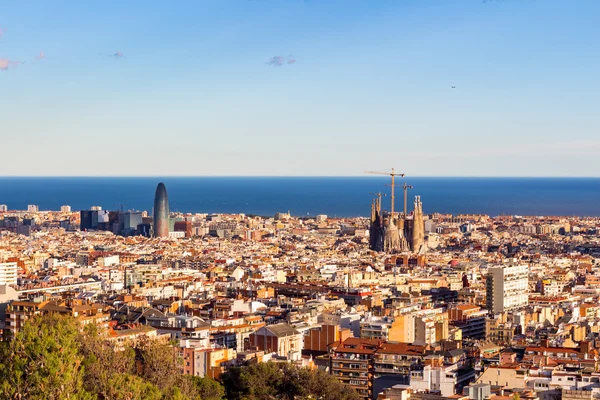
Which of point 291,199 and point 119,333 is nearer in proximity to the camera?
point 119,333

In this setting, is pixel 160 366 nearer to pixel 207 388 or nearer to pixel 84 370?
pixel 207 388

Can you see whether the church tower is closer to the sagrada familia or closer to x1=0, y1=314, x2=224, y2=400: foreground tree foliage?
the sagrada familia

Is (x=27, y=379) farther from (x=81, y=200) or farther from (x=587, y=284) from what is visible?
(x=81, y=200)

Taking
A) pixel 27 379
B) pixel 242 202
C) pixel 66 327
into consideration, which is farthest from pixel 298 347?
pixel 242 202

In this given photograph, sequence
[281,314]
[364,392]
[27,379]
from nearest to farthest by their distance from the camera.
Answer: [27,379], [364,392], [281,314]

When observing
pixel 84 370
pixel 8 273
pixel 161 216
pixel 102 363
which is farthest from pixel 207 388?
pixel 161 216

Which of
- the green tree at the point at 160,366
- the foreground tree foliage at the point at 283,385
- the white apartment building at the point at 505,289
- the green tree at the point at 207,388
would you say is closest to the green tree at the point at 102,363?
the green tree at the point at 160,366

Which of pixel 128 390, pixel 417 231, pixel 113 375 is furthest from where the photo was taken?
pixel 417 231

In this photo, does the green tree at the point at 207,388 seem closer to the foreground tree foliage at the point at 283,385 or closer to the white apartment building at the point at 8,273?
the foreground tree foliage at the point at 283,385
